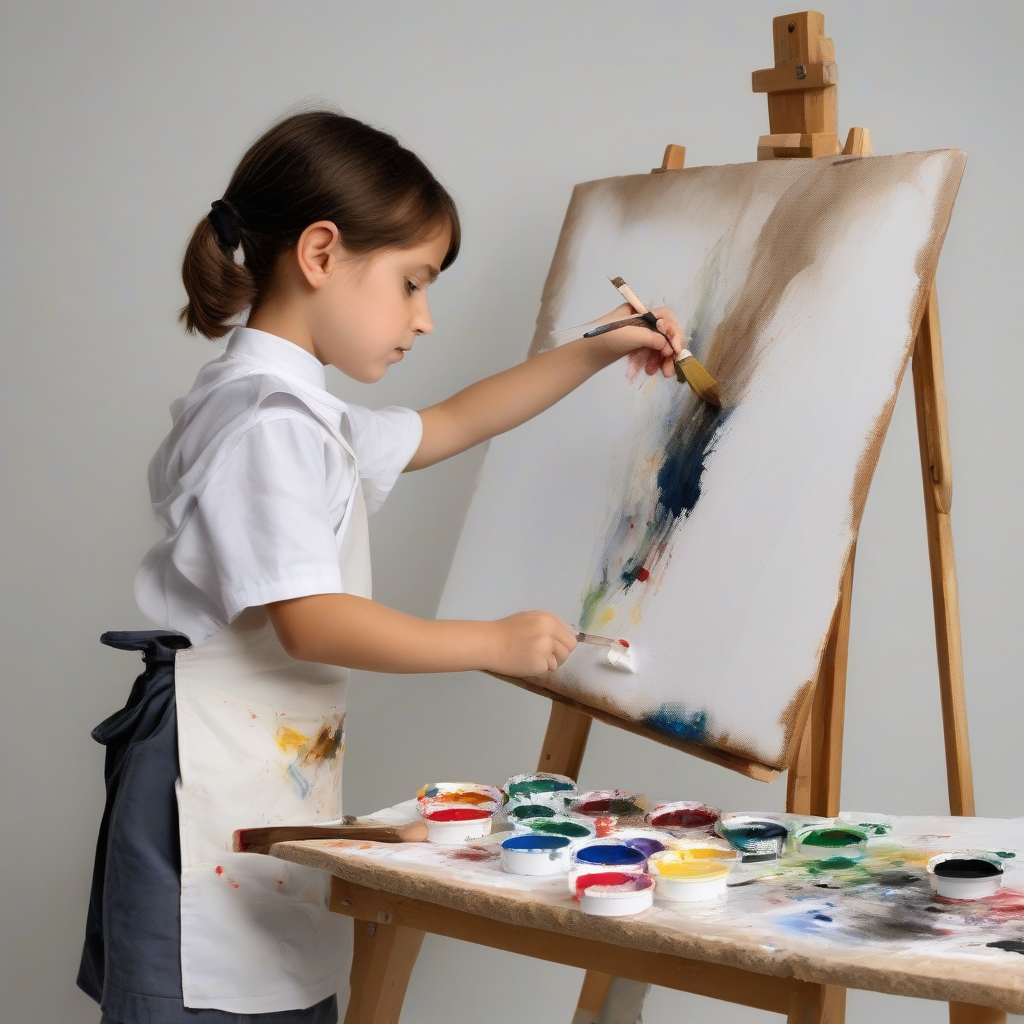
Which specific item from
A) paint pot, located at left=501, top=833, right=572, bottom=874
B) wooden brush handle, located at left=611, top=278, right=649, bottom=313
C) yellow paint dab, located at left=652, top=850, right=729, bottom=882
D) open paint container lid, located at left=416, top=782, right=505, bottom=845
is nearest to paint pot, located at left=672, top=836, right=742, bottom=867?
yellow paint dab, located at left=652, top=850, right=729, bottom=882

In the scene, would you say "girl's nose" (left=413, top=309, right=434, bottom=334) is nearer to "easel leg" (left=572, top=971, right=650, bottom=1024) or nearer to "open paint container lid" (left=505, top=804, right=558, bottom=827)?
"open paint container lid" (left=505, top=804, right=558, bottom=827)

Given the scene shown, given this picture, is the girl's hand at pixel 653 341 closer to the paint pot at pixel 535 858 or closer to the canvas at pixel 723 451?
the canvas at pixel 723 451

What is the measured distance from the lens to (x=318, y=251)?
126 centimetres

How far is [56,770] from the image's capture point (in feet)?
7.44

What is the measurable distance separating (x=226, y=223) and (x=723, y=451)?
0.63 m

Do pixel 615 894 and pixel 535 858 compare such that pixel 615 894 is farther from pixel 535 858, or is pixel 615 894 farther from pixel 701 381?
pixel 701 381

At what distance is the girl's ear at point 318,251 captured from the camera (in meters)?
1.25

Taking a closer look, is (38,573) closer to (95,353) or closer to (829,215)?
(95,353)

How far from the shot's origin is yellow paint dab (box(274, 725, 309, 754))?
4.12 ft

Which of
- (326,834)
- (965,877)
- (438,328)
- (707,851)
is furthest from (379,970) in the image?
(438,328)

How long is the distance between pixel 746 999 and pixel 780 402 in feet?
2.19

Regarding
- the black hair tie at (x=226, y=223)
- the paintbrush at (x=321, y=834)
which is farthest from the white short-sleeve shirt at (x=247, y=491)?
the paintbrush at (x=321, y=834)

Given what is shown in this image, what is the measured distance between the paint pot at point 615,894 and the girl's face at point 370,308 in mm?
629

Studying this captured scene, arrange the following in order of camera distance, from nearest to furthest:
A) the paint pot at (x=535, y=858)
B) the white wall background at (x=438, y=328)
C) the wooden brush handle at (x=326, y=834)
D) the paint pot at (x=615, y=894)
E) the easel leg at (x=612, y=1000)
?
the paint pot at (x=615, y=894), the paint pot at (x=535, y=858), the wooden brush handle at (x=326, y=834), the easel leg at (x=612, y=1000), the white wall background at (x=438, y=328)
